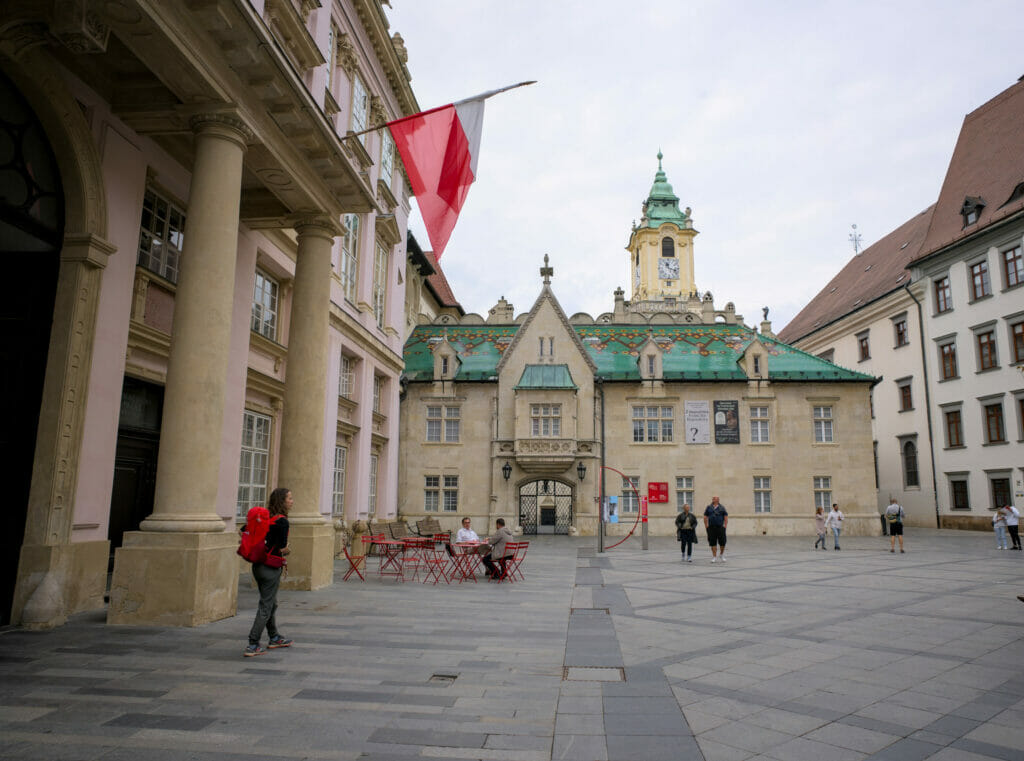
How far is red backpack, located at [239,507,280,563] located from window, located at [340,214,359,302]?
12843mm

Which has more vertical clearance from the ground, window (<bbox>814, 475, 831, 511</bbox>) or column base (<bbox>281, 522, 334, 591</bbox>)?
window (<bbox>814, 475, 831, 511</bbox>)

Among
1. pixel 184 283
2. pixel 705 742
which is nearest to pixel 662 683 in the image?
pixel 705 742

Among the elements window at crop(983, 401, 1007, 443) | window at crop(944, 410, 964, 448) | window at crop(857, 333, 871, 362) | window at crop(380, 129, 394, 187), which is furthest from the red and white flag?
window at crop(857, 333, 871, 362)

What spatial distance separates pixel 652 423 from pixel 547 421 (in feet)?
18.3

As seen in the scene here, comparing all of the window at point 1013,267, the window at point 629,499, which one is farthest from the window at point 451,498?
the window at point 1013,267

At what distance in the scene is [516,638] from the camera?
883cm

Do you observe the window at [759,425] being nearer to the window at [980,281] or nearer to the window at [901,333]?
the window at [980,281]

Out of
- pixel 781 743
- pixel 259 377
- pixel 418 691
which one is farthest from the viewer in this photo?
pixel 259 377

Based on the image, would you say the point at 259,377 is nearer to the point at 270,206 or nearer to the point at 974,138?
the point at 270,206

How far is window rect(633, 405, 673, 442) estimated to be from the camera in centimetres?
3500

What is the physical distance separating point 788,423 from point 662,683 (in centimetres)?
3076

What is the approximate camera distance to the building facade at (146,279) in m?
9.05

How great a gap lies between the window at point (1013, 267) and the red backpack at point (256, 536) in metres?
40.1

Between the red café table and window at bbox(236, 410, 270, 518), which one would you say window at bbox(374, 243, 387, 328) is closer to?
window at bbox(236, 410, 270, 518)
